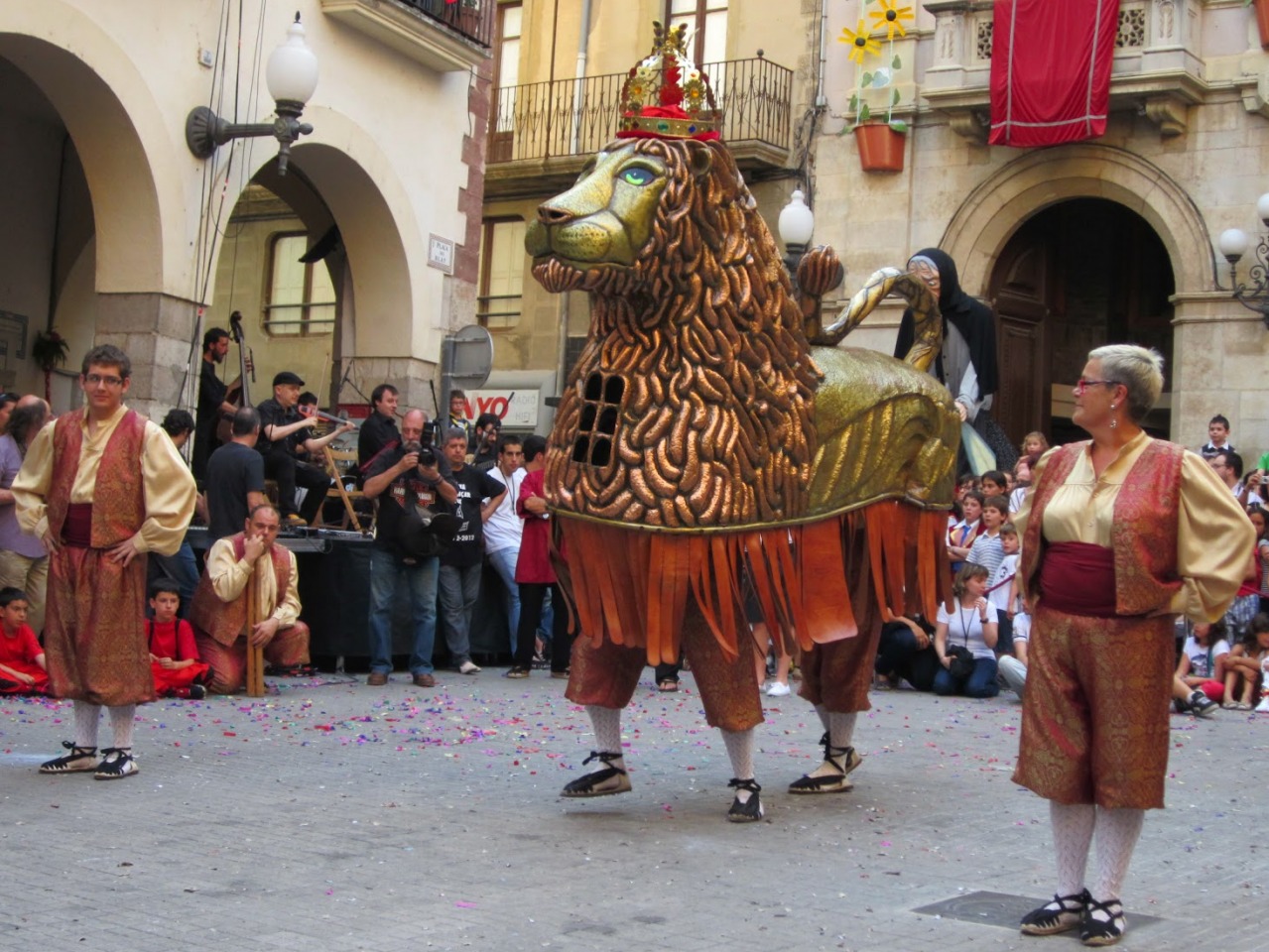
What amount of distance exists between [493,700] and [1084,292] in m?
14.9

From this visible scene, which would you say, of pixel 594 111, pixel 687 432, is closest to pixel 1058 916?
pixel 687 432

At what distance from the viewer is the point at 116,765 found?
7.42 meters

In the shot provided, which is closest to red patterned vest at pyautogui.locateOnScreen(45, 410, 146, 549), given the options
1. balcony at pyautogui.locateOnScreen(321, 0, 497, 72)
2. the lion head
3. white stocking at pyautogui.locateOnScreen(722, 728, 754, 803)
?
the lion head

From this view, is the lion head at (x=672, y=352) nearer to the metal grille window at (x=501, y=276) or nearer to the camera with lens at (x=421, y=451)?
the camera with lens at (x=421, y=451)

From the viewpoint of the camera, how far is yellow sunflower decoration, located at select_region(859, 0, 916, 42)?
21.8 metres

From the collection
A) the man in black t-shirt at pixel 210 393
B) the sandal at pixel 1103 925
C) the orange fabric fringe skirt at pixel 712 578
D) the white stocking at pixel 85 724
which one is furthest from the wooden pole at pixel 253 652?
the sandal at pixel 1103 925

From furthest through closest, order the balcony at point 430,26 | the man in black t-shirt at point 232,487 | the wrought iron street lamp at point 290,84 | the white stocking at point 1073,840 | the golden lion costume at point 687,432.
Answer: the balcony at point 430,26, the wrought iron street lamp at point 290,84, the man in black t-shirt at point 232,487, the golden lion costume at point 687,432, the white stocking at point 1073,840

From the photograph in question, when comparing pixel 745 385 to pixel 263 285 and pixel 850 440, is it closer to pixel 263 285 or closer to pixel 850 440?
pixel 850 440

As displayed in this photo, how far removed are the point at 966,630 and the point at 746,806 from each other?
579 centimetres

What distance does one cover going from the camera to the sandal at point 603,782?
6.97 m

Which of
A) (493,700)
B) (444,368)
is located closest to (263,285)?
(444,368)

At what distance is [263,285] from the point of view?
1084 inches

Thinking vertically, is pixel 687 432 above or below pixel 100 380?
below

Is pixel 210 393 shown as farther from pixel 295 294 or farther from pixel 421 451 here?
pixel 295 294
